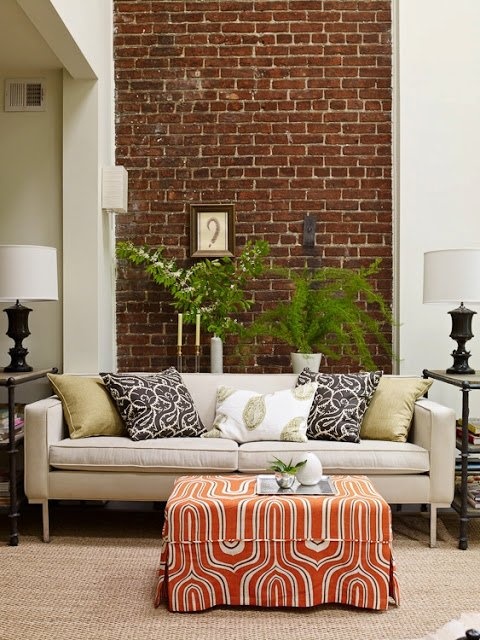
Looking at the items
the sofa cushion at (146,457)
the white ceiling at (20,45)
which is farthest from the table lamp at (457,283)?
the white ceiling at (20,45)

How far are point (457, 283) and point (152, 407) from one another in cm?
179

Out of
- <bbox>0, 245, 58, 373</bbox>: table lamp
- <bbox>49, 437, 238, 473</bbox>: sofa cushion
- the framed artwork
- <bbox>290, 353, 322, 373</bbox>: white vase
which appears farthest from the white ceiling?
<bbox>290, 353, 322, 373</bbox>: white vase

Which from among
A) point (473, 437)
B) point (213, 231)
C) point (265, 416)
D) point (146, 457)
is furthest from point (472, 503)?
point (213, 231)

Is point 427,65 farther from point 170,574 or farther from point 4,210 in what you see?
point 170,574

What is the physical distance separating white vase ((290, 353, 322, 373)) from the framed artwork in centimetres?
86

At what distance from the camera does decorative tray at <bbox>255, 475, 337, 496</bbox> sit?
2.86 meters

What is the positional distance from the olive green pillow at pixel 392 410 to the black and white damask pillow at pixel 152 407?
3.00ft

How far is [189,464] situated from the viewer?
3.57 meters

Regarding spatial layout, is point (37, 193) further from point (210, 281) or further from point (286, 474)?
point (286, 474)

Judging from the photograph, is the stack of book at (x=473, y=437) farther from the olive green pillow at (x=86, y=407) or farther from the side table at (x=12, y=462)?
the side table at (x=12, y=462)

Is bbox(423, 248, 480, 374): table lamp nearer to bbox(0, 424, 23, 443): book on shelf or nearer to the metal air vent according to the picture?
bbox(0, 424, 23, 443): book on shelf

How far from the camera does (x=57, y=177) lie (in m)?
4.54

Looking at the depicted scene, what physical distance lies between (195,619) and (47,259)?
7.13 ft

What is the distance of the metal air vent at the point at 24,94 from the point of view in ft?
14.8
